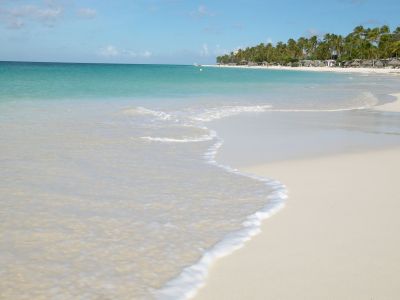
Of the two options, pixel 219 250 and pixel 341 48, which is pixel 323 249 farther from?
pixel 341 48

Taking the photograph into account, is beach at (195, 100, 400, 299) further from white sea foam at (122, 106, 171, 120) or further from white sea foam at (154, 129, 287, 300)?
white sea foam at (122, 106, 171, 120)

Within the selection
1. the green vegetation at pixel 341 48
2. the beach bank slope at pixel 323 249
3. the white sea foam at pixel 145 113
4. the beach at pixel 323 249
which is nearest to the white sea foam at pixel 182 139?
the beach at pixel 323 249

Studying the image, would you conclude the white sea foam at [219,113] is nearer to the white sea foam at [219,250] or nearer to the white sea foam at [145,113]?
the white sea foam at [145,113]

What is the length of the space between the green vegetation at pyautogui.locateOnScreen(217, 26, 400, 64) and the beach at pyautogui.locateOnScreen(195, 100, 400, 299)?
4201 inches

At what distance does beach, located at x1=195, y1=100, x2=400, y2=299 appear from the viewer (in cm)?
360

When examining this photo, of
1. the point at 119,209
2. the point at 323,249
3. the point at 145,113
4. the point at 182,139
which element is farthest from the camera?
the point at 145,113

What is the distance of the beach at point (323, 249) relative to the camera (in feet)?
11.8

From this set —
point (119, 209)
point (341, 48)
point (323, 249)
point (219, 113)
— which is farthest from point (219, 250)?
point (341, 48)

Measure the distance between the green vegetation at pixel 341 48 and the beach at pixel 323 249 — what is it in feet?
350

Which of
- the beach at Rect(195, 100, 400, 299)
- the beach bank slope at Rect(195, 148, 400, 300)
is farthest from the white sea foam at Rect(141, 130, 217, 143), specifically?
the beach bank slope at Rect(195, 148, 400, 300)

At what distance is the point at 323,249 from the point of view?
4367 mm

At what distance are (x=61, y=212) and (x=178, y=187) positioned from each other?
1.85 m

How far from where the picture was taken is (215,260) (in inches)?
165

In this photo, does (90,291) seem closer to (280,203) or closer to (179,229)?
(179,229)
